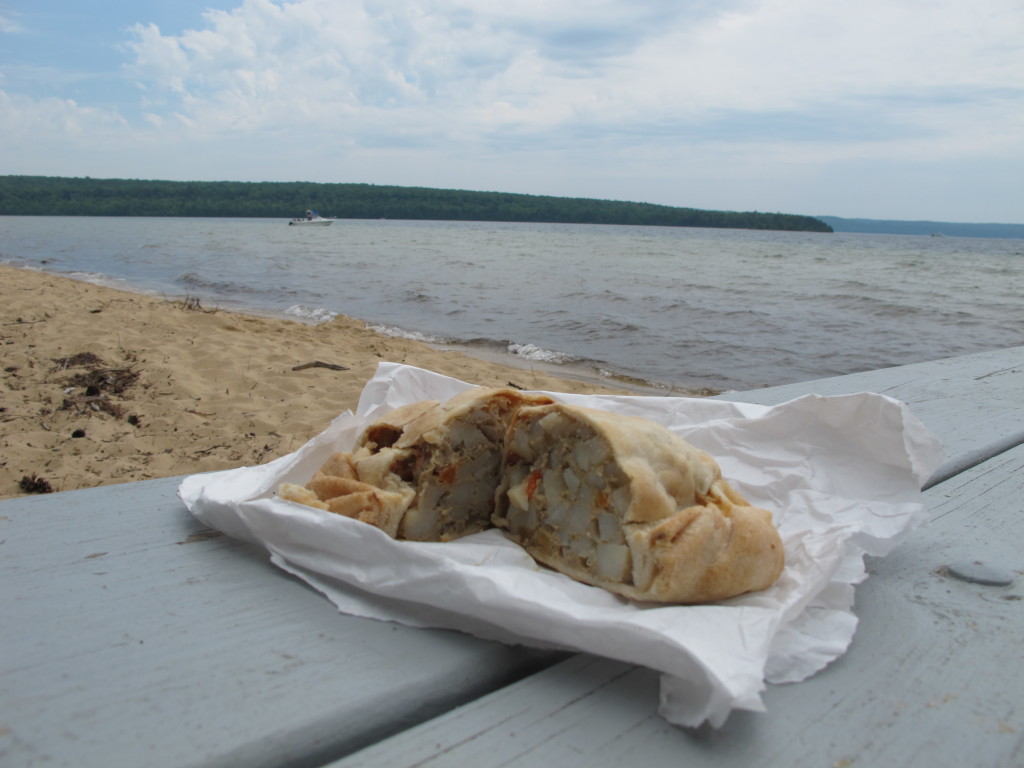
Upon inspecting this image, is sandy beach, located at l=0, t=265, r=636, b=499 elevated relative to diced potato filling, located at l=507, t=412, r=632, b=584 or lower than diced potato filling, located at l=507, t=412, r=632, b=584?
lower

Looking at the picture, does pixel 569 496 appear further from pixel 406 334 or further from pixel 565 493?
pixel 406 334

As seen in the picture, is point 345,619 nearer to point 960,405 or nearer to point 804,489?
point 804,489

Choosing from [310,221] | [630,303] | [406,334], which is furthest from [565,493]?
[310,221]

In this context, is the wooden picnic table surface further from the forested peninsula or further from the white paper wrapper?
the forested peninsula

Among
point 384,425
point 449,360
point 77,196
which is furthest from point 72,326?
point 77,196

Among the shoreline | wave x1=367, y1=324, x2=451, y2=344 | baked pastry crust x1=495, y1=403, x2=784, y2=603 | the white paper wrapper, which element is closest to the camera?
the white paper wrapper

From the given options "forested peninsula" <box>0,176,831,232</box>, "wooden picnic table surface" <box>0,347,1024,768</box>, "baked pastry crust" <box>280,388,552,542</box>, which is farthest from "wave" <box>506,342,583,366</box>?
"forested peninsula" <box>0,176,831,232</box>
